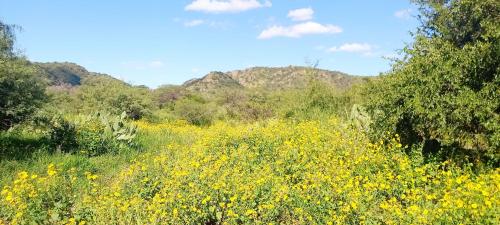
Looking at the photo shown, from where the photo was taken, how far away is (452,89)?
9555 mm

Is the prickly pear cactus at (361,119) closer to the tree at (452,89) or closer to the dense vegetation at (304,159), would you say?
the dense vegetation at (304,159)

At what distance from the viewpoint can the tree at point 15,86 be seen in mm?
10891

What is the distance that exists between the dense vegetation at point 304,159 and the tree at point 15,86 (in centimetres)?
4

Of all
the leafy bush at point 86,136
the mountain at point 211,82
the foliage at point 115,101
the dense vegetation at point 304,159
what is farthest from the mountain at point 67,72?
the dense vegetation at point 304,159

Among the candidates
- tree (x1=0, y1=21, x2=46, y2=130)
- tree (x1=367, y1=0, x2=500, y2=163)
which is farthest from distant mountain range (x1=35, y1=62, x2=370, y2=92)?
tree (x1=0, y1=21, x2=46, y2=130)

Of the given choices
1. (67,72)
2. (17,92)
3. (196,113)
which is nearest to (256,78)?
(67,72)

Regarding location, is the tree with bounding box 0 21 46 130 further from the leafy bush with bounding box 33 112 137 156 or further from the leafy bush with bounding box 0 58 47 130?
the leafy bush with bounding box 33 112 137 156

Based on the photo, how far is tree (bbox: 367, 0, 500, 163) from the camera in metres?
8.91

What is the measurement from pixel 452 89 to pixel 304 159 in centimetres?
378

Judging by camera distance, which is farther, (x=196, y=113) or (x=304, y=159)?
(x=196, y=113)

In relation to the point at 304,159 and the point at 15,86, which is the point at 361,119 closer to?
the point at 304,159

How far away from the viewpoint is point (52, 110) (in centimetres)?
1284

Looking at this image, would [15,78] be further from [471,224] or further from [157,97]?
[157,97]

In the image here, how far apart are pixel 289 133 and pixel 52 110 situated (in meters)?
7.08
